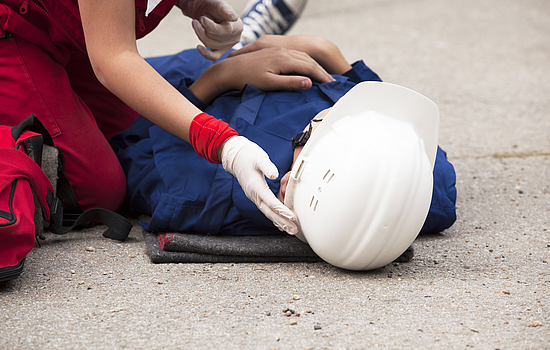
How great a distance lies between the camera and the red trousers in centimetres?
173

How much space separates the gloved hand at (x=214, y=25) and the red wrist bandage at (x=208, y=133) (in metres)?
0.61

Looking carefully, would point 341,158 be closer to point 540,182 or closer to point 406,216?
point 406,216

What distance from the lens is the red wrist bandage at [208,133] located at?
1.41 m

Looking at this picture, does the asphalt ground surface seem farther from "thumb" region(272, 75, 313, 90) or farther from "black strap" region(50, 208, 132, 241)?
"thumb" region(272, 75, 313, 90)

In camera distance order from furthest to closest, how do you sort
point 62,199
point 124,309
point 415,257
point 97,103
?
point 97,103 → point 62,199 → point 415,257 → point 124,309

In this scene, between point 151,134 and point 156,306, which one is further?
point 151,134

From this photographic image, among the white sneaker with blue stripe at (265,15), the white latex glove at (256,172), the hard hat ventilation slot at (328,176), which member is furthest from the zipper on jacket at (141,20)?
the white sneaker with blue stripe at (265,15)

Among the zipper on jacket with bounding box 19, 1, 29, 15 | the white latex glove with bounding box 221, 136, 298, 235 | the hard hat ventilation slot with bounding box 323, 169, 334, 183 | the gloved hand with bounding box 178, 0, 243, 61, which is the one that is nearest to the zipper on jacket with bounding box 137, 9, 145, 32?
the gloved hand with bounding box 178, 0, 243, 61

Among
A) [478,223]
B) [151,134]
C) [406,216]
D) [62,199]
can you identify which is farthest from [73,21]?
[478,223]

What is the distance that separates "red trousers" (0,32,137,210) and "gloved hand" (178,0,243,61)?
452mm

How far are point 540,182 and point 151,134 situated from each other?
1.70m

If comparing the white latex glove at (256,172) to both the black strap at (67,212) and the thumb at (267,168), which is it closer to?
the thumb at (267,168)

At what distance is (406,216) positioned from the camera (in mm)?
1284

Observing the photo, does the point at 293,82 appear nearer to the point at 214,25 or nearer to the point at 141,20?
the point at 214,25
